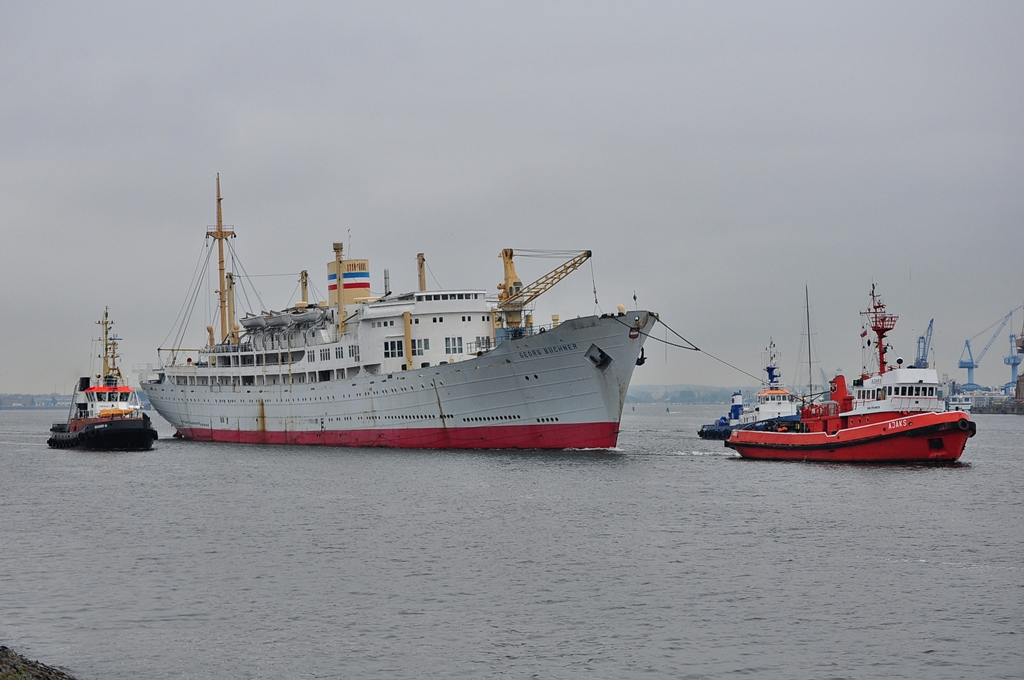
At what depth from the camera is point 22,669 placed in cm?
1662

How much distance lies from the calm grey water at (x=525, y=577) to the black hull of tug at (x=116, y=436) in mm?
20675

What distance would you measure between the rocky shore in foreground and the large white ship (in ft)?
114

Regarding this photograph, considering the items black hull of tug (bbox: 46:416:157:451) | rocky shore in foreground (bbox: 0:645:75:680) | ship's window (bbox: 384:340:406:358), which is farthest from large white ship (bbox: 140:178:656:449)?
rocky shore in foreground (bbox: 0:645:75:680)

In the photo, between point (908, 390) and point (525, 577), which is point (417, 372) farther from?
point (525, 577)

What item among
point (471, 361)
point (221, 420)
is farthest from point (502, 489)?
point (221, 420)

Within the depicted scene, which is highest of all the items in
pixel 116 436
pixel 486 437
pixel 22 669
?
pixel 116 436

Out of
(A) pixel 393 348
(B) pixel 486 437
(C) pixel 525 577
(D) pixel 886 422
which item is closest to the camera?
(C) pixel 525 577

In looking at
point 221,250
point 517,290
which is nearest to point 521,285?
point 517,290

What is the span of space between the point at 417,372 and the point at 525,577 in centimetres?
3173

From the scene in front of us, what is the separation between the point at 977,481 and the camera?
141 feet

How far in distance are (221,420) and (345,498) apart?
39390mm

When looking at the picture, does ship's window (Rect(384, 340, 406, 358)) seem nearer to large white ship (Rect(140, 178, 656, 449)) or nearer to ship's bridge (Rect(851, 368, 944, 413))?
large white ship (Rect(140, 178, 656, 449))

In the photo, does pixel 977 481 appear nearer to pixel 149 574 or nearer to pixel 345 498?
pixel 345 498

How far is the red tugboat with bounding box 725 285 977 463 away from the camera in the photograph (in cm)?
4606
